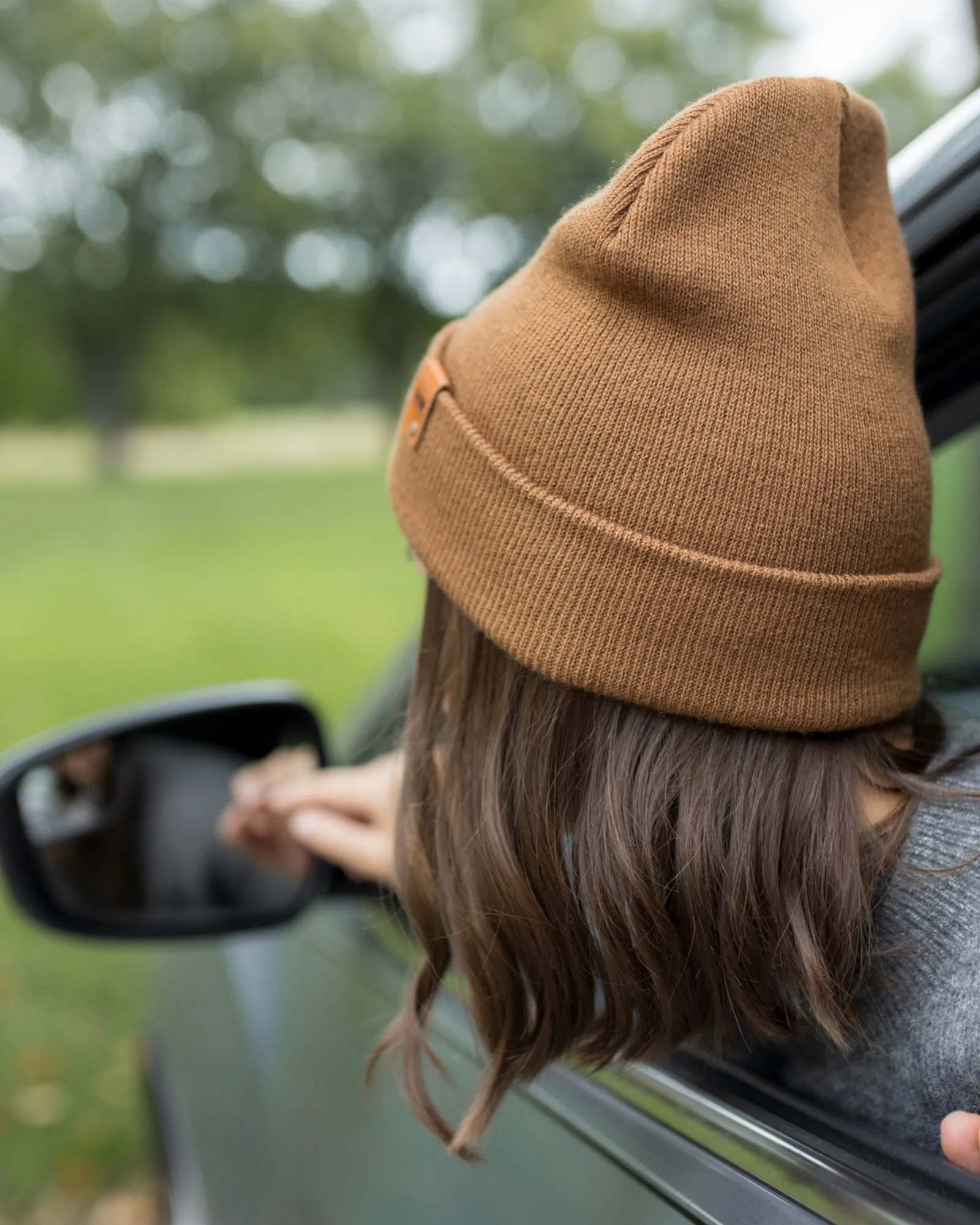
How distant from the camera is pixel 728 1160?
1.11 metres

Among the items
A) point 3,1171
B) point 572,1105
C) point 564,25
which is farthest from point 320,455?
point 572,1105

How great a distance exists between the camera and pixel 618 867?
1.14 m

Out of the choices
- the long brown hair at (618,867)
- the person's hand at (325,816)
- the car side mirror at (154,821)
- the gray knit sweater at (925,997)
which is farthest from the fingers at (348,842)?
the gray knit sweater at (925,997)

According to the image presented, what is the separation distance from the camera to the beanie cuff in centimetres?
111

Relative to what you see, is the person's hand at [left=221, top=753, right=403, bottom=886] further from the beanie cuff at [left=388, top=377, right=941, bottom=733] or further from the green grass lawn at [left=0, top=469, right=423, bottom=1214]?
the green grass lawn at [left=0, top=469, right=423, bottom=1214]

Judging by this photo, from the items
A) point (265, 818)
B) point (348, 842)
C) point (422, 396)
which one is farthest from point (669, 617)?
point (265, 818)

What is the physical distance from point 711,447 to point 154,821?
1.32 m

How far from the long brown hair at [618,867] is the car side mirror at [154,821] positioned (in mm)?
607

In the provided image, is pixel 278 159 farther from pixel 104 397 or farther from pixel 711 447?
pixel 711 447

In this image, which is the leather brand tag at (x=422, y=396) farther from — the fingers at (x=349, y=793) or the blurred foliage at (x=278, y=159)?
the blurred foliage at (x=278, y=159)

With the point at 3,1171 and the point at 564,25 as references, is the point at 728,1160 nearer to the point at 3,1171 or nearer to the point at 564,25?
the point at 3,1171

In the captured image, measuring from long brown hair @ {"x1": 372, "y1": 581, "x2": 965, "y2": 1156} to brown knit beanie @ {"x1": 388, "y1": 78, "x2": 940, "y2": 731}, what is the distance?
0.07 metres

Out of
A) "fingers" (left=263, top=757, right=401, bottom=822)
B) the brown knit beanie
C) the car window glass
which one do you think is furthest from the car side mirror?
the car window glass

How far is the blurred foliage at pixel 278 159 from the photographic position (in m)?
28.9
